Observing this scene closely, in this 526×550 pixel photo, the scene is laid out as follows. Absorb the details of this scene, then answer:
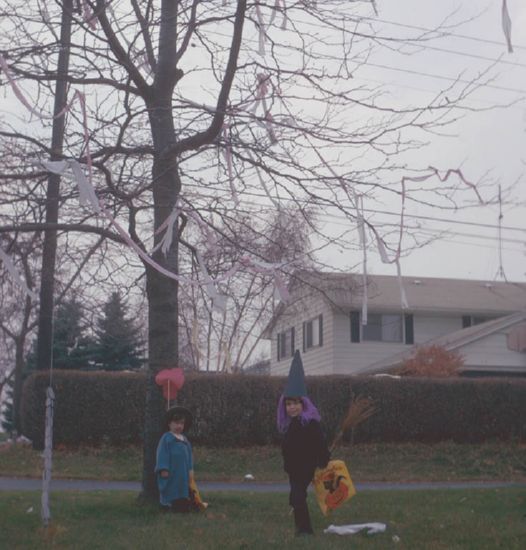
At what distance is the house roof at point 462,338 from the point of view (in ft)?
84.4

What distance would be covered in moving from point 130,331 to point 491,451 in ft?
32.6

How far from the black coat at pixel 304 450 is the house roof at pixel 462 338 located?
56.6 feet

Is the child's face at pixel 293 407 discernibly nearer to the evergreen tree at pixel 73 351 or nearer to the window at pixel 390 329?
the evergreen tree at pixel 73 351

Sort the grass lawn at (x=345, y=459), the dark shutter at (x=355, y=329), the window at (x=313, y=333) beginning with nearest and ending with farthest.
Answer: the grass lawn at (x=345, y=459)
the dark shutter at (x=355, y=329)
the window at (x=313, y=333)

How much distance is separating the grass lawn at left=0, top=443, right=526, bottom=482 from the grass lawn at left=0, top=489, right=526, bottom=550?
19.0ft

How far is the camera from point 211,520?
8320mm

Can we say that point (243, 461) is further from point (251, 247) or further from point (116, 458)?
point (251, 247)

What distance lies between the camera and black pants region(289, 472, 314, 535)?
24.9 ft

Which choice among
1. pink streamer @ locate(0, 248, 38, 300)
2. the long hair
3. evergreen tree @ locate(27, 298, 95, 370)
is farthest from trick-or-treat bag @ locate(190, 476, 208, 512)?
evergreen tree @ locate(27, 298, 95, 370)

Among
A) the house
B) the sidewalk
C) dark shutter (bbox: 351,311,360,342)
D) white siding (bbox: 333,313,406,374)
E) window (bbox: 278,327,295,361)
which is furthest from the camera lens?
window (bbox: 278,327,295,361)

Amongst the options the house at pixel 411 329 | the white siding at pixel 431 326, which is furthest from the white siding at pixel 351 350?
the white siding at pixel 431 326

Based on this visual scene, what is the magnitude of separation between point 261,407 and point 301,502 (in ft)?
41.4

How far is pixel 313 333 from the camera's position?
2983 cm

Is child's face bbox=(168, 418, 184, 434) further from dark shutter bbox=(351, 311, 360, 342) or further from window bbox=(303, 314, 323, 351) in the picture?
window bbox=(303, 314, 323, 351)
